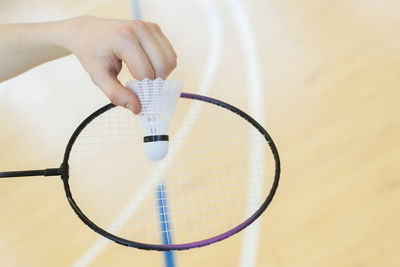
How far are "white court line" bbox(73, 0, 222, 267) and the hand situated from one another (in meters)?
0.44

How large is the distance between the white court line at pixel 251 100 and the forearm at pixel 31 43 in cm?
52

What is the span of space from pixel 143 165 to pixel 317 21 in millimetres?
884

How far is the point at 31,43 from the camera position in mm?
591

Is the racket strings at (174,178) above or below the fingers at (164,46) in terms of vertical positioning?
below

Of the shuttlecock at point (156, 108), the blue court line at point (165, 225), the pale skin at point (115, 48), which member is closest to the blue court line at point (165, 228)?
the blue court line at point (165, 225)

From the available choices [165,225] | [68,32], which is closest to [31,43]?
[68,32]

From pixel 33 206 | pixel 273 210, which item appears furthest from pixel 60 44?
pixel 273 210

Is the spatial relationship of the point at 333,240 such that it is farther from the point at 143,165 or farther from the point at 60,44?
the point at 60,44

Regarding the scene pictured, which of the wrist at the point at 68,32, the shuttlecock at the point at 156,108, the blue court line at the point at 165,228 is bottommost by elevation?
the blue court line at the point at 165,228

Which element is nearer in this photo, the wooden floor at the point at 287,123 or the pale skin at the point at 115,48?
the pale skin at the point at 115,48

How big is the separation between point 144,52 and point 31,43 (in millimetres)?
211

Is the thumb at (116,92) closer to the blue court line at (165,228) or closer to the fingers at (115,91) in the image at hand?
the fingers at (115,91)

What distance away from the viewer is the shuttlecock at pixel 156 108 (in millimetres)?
522

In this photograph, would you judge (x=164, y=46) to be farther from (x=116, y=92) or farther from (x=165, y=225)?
(x=165, y=225)
